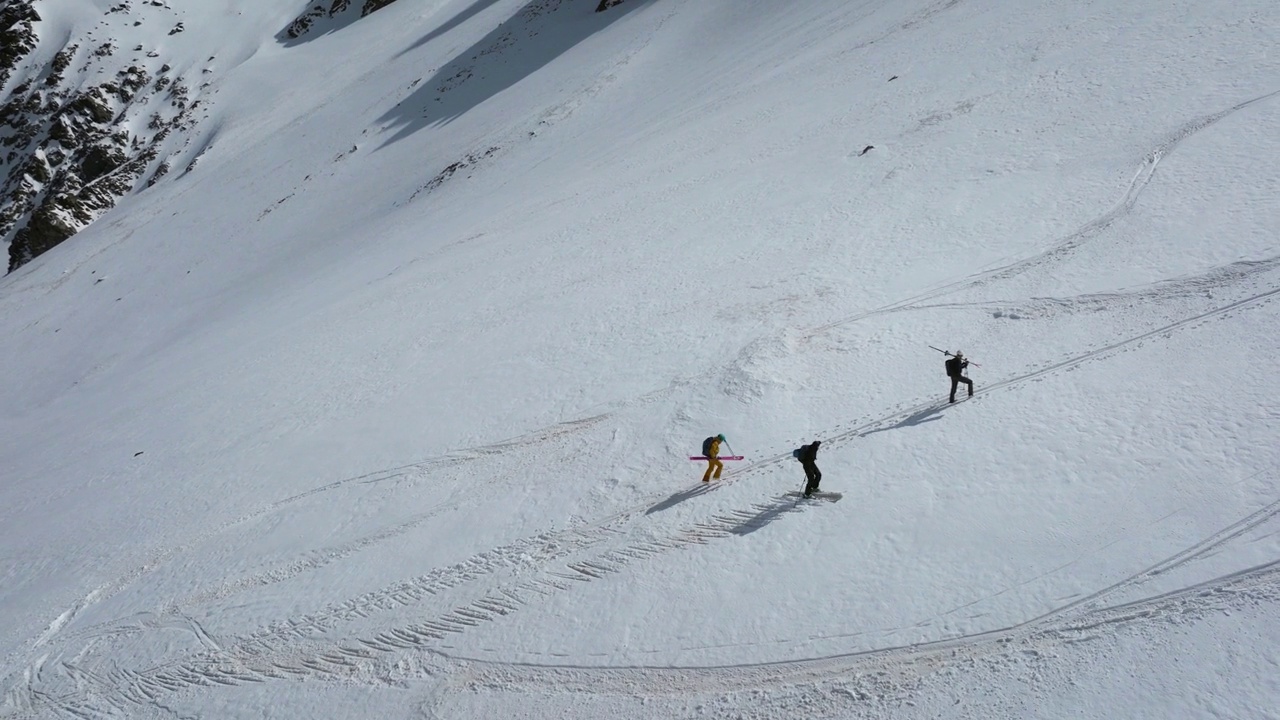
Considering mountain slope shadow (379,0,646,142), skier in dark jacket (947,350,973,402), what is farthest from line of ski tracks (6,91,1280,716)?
mountain slope shadow (379,0,646,142)

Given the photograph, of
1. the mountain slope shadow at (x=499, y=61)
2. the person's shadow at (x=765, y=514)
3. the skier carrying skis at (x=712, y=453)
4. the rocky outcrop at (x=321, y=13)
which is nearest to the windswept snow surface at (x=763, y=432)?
the person's shadow at (x=765, y=514)

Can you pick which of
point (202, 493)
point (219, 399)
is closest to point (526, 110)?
point (219, 399)

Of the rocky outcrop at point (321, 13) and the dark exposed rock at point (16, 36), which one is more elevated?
the dark exposed rock at point (16, 36)

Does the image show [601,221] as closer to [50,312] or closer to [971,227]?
[971,227]

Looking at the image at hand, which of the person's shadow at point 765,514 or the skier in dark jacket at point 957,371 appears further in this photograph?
the skier in dark jacket at point 957,371

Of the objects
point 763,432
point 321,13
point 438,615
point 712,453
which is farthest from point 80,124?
point 712,453

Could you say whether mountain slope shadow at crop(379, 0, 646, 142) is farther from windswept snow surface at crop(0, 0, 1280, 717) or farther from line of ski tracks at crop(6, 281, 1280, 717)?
line of ski tracks at crop(6, 281, 1280, 717)

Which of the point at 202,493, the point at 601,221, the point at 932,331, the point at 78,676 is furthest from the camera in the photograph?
the point at 601,221

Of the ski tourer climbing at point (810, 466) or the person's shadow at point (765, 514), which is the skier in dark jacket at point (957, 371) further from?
the person's shadow at point (765, 514)
